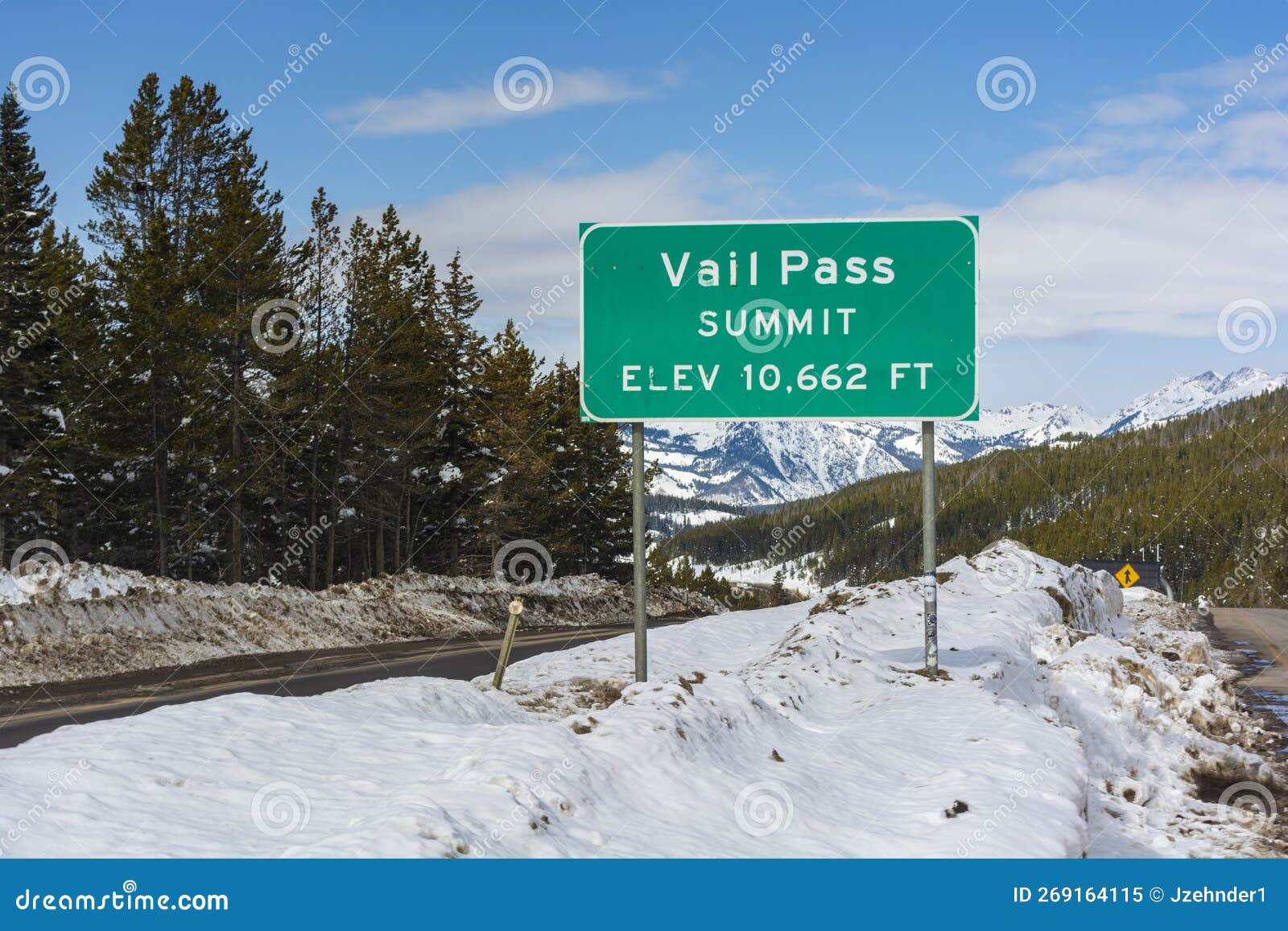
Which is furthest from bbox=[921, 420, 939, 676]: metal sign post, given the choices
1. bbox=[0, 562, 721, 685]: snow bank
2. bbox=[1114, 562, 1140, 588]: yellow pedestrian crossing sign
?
bbox=[1114, 562, 1140, 588]: yellow pedestrian crossing sign

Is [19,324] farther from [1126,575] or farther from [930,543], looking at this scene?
[1126,575]

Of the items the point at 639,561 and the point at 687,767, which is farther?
the point at 639,561

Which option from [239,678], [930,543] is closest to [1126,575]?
[930,543]

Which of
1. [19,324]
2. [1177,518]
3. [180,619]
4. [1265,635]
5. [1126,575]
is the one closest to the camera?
[180,619]

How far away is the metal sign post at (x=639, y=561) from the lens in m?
11.6

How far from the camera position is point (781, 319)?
39.8 ft

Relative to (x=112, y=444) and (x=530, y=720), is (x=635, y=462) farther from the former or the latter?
(x=112, y=444)

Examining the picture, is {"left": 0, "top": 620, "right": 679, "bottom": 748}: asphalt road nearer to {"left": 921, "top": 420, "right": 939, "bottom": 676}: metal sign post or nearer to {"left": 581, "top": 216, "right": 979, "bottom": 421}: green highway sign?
{"left": 581, "top": 216, "right": 979, "bottom": 421}: green highway sign

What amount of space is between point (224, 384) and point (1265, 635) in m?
38.5

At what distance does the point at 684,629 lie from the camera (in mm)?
19969

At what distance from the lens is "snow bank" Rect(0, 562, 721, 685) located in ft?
52.5

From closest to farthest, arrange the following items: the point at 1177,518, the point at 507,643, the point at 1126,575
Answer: the point at 507,643 < the point at 1126,575 < the point at 1177,518
